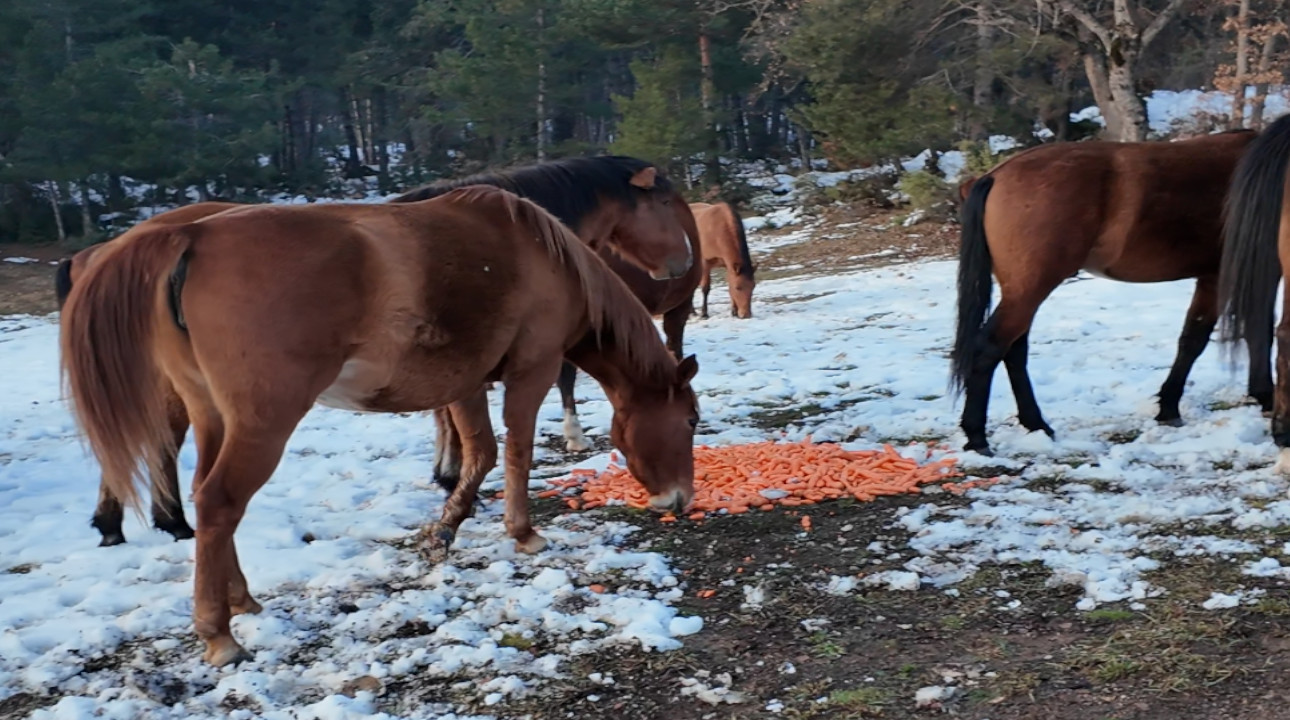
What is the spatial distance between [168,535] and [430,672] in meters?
2.03

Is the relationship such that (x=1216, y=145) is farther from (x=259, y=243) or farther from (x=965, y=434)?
(x=259, y=243)

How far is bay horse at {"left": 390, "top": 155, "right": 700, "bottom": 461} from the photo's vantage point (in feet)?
16.4

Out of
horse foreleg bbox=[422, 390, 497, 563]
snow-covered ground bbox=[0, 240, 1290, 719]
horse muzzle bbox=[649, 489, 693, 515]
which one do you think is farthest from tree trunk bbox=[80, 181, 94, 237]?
horse muzzle bbox=[649, 489, 693, 515]

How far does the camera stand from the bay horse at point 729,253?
38.7 feet

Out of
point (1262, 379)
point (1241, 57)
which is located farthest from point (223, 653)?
point (1241, 57)

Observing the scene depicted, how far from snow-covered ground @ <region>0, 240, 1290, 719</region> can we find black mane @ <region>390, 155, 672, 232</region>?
157 cm

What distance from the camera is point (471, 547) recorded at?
4211 mm

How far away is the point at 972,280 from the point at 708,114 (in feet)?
70.3

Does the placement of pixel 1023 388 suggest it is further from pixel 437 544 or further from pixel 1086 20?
pixel 1086 20

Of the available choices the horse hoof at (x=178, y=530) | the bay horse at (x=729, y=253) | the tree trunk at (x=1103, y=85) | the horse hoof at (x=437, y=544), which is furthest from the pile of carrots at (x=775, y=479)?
the tree trunk at (x=1103, y=85)

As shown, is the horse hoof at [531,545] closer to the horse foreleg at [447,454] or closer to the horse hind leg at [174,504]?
the horse foreleg at [447,454]

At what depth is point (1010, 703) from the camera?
8.91 feet

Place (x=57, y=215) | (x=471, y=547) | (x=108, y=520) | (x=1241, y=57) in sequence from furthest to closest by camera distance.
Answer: (x=57, y=215), (x=1241, y=57), (x=108, y=520), (x=471, y=547)

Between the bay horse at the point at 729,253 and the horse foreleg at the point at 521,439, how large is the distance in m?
7.46
